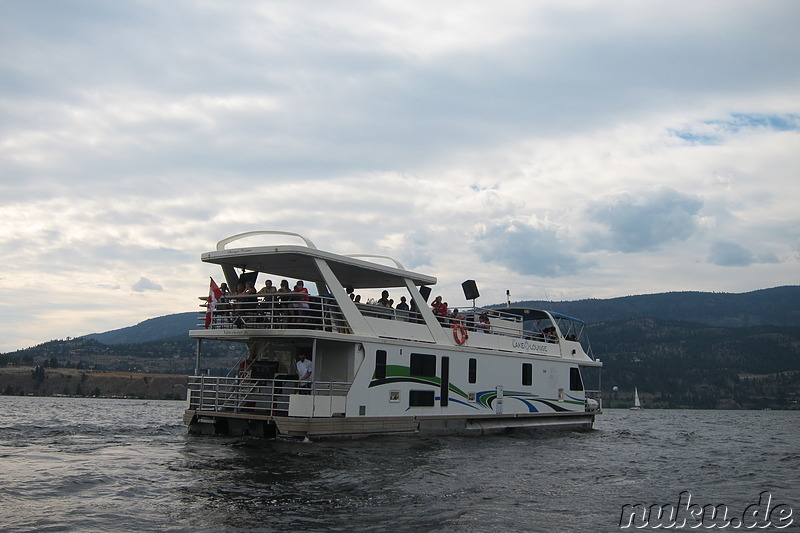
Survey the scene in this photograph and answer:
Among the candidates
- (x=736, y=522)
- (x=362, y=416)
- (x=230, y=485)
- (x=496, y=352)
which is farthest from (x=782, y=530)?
(x=496, y=352)

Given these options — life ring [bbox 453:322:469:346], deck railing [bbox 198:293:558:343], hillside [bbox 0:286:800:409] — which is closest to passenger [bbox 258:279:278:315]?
deck railing [bbox 198:293:558:343]

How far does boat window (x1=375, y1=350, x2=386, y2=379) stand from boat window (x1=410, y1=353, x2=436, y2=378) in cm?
124

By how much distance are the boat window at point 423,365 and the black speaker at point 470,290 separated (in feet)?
17.6

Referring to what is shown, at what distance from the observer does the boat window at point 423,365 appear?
21.3m

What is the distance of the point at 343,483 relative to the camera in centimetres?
1347

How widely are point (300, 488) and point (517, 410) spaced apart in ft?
46.6

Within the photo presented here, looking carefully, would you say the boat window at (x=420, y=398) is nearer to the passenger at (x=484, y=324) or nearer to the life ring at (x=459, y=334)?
the life ring at (x=459, y=334)

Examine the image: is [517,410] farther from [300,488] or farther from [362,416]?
[300,488]

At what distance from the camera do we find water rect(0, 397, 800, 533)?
10750mm

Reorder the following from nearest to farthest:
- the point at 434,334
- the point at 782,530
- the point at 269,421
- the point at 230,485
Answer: the point at 782,530 → the point at 230,485 → the point at 269,421 → the point at 434,334

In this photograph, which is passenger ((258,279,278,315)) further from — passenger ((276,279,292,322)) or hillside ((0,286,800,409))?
hillside ((0,286,800,409))

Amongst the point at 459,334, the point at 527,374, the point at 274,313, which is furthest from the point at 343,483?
the point at 527,374

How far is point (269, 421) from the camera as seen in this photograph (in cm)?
1812

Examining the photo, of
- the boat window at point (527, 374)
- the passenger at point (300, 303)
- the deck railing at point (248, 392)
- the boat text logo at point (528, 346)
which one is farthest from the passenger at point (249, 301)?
the boat window at point (527, 374)
